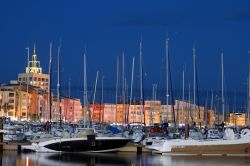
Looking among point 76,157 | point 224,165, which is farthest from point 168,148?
point 224,165

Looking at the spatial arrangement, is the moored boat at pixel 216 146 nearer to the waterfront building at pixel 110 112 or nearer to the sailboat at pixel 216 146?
the sailboat at pixel 216 146

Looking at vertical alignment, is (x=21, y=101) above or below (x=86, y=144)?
above

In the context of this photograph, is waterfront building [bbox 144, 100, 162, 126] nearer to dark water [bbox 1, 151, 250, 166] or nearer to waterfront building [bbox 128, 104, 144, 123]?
waterfront building [bbox 128, 104, 144, 123]

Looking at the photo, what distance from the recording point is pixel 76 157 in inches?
1618

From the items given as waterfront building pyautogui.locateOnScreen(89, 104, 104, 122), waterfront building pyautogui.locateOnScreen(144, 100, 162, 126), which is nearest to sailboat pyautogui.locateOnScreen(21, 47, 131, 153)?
waterfront building pyautogui.locateOnScreen(89, 104, 104, 122)

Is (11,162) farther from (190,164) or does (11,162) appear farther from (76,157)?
(190,164)

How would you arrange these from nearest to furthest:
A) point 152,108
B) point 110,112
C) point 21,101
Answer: point 152,108 → point 21,101 → point 110,112

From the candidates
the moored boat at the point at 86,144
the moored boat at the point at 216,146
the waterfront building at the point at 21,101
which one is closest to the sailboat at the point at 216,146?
the moored boat at the point at 216,146

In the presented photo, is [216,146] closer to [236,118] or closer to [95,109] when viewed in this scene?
[95,109]

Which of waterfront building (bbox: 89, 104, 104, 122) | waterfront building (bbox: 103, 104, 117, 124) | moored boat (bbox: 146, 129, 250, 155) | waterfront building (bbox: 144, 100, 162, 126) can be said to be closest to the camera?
moored boat (bbox: 146, 129, 250, 155)

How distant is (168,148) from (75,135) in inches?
309

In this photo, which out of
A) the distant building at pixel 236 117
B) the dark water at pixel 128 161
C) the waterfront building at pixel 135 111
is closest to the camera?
the dark water at pixel 128 161

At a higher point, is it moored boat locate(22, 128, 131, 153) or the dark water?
moored boat locate(22, 128, 131, 153)

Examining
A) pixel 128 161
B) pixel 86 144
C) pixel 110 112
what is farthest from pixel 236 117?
pixel 128 161
